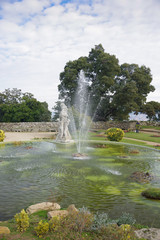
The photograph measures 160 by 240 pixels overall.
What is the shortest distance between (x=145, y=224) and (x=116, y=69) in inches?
1725

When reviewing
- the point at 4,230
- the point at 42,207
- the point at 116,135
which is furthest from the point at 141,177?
the point at 116,135

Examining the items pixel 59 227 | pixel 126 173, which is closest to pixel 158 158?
pixel 126 173

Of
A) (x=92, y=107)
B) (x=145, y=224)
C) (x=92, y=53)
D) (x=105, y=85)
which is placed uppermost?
(x=92, y=53)

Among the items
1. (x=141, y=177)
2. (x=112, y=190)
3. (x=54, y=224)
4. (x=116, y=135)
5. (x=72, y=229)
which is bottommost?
(x=112, y=190)

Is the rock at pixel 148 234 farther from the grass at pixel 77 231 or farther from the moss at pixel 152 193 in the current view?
the moss at pixel 152 193

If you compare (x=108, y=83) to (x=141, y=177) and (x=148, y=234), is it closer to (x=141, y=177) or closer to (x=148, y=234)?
(x=141, y=177)

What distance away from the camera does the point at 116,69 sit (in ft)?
151

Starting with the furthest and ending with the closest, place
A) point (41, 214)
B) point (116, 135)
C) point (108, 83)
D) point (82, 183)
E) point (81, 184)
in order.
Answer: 1. point (108, 83)
2. point (116, 135)
3. point (82, 183)
4. point (81, 184)
5. point (41, 214)

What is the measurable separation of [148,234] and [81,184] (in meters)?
4.58

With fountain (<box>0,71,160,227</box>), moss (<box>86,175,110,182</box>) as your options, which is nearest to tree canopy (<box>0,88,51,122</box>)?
fountain (<box>0,71,160,227</box>)

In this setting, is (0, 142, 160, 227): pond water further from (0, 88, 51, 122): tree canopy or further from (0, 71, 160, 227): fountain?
(0, 88, 51, 122): tree canopy

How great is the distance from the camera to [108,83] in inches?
1730

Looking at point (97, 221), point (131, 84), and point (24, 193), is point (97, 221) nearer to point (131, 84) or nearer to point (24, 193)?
point (24, 193)

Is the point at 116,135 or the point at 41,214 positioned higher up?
the point at 116,135
